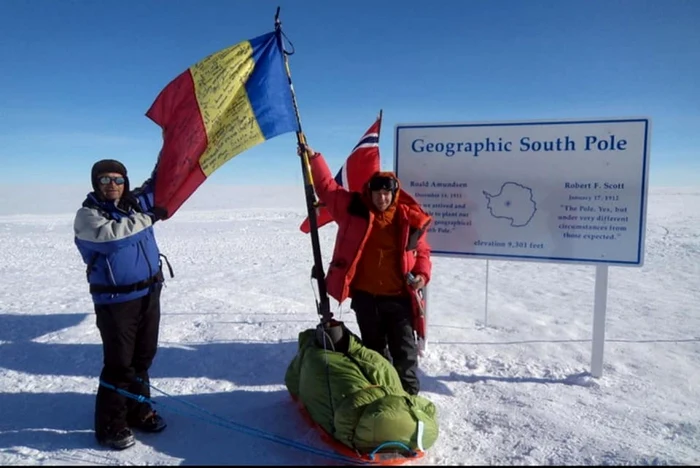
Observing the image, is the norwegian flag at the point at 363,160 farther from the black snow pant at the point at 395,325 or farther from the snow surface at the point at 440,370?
the snow surface at the point at 440,370

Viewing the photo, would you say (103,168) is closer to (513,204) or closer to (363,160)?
(363,160)

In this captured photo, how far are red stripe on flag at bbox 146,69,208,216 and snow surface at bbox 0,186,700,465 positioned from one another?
1.85 m

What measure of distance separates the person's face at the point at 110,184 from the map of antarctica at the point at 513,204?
133 inches

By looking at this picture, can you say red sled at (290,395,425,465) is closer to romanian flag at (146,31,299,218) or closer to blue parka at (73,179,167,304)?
blue parka at (73,179,167,304)

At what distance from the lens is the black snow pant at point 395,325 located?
3.67m

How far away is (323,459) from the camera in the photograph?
2889mm

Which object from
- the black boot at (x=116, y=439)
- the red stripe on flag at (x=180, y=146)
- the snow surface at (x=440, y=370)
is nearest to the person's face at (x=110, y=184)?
the red stripe on flag at (x=180, y=146)

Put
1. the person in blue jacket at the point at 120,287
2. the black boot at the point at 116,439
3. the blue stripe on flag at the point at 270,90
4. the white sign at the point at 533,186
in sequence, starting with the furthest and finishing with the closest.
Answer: the white sign at the point at 533,186 → the blue stripe on flag at the point at 270,90 → the black boot at the point at 116,439 → the person in blue jacket at the point at 120,287

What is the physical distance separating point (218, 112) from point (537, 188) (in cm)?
315

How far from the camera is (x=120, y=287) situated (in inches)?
120

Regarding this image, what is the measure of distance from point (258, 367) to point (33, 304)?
4.42 m

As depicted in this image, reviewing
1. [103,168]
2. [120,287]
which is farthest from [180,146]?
[120,287]

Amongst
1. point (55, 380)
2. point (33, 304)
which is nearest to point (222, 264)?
point (33, 304)

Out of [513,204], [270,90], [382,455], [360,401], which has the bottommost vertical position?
[382,455]
